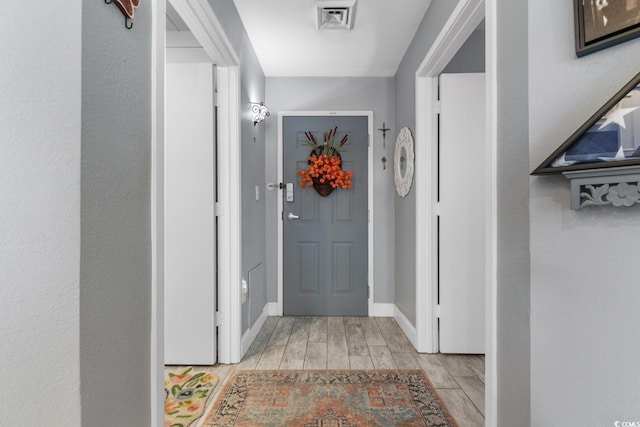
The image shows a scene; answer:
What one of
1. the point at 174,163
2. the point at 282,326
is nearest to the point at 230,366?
the point at 282,326

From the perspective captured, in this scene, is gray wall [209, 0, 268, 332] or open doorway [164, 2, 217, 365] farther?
gray wall [209, 0, 268, 332]

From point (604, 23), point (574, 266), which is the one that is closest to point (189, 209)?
point (574, 266)

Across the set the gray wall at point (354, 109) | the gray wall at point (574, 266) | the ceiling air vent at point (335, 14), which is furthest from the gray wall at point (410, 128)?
the gray wall at point (574, 266)

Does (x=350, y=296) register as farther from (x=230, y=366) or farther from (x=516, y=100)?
(x=516, y=100)

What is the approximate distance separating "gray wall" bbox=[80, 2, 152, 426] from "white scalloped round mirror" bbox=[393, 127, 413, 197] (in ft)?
7.32

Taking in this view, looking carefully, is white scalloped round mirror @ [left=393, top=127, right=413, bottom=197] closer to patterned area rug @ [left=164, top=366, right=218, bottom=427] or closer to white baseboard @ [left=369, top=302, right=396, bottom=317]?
white baseboard @ [left=369, top=302, right=396, bottom=317]

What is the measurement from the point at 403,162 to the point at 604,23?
2318 millimetres

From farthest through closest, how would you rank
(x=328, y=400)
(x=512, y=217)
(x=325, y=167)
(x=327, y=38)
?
(x=325, y=167)
(x=327, y=38)
(x=328, y=400)
(x=512, y=217)

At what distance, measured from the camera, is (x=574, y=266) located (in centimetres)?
112

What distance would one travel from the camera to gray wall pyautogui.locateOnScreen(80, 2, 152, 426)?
3.23 ft

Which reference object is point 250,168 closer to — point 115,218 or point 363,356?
point 363,356

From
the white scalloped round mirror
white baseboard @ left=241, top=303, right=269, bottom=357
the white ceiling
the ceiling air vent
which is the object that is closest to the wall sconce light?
the white ceiling

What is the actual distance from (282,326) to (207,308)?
114 centimetres

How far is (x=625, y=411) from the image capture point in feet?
3.34
